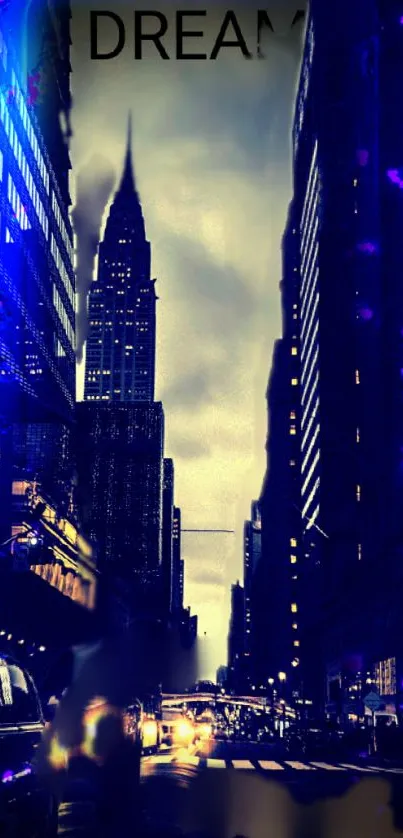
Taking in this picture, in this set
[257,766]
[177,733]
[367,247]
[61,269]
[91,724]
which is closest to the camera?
[91,724]

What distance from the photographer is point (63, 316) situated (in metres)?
97.6

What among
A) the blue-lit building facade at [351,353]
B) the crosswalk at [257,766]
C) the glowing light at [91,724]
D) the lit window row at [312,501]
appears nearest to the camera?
the glowing light at [91,724]

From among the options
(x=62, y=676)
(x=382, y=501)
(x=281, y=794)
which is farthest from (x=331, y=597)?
(x=281, y=794)

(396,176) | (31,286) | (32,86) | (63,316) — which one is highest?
(396,176)

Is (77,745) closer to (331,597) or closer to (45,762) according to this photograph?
(45,762)

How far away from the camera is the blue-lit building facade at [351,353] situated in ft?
287

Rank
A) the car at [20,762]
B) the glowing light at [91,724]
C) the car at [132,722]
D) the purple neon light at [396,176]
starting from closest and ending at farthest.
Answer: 1. the car at [20,762]
2. the glowing light at [91,724]
3. the car at [132,722]
4. the purple neon light at [396,176]

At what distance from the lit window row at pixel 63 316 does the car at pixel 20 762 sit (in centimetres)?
7959

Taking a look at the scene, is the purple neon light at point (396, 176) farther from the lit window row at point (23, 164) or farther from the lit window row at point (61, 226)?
the lit window row at point (23, 164)

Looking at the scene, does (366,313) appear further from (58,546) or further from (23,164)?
(23,164)

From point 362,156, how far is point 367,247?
12067 mm

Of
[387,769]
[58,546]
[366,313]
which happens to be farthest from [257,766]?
[366,313]

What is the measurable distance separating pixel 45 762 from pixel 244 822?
5927 mm

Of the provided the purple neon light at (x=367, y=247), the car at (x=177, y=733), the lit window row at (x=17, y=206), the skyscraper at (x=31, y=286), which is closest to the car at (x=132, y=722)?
the skyscraper at (x=31, y=286)
